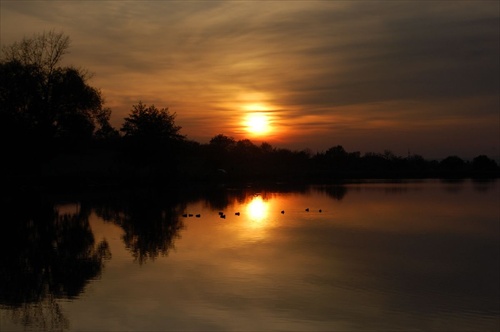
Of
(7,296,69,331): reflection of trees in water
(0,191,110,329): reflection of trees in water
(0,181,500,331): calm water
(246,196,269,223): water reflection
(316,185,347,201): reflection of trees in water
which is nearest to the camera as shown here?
(7,296,69,331): reflection of trees in water

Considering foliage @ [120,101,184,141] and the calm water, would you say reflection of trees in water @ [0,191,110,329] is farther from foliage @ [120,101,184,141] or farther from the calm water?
foliage @ [120,101,184,141]

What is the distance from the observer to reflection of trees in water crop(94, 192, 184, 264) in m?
17.6

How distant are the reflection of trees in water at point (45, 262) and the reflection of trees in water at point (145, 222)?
1.14m

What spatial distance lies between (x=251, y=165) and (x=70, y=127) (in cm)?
5154

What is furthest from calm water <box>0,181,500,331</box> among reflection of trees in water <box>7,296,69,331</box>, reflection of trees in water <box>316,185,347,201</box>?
reflection of trees in water <box>316,185,347,201</box>

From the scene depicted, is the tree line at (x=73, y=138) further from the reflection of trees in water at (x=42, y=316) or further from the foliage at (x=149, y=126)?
the reflection of trees in water at (x=42, y=316)

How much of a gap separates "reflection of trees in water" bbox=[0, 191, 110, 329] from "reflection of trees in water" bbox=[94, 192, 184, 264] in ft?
3.74

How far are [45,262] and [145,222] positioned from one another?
9615mm

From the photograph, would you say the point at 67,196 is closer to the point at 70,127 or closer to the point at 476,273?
the point at 70,127

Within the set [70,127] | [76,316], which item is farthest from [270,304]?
[70,127]

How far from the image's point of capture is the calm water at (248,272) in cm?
995

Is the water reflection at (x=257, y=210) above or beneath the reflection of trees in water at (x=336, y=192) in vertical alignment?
beneath

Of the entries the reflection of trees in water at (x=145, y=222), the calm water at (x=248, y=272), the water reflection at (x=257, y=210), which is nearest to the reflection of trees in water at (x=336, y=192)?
the water reflection at (x=257, y=210)

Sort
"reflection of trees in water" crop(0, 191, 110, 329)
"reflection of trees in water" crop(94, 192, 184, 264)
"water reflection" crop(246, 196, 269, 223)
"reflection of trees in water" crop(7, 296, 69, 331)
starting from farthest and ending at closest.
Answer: "water reflection" crop(246, 196, 269, 223), "reflection of trees in water" crop(94, 192, 184, 264), "reflection of trees in water" crop(0, 191, 110, 329), "reflection of trees in water" crop(7, 296, 69, 331)
